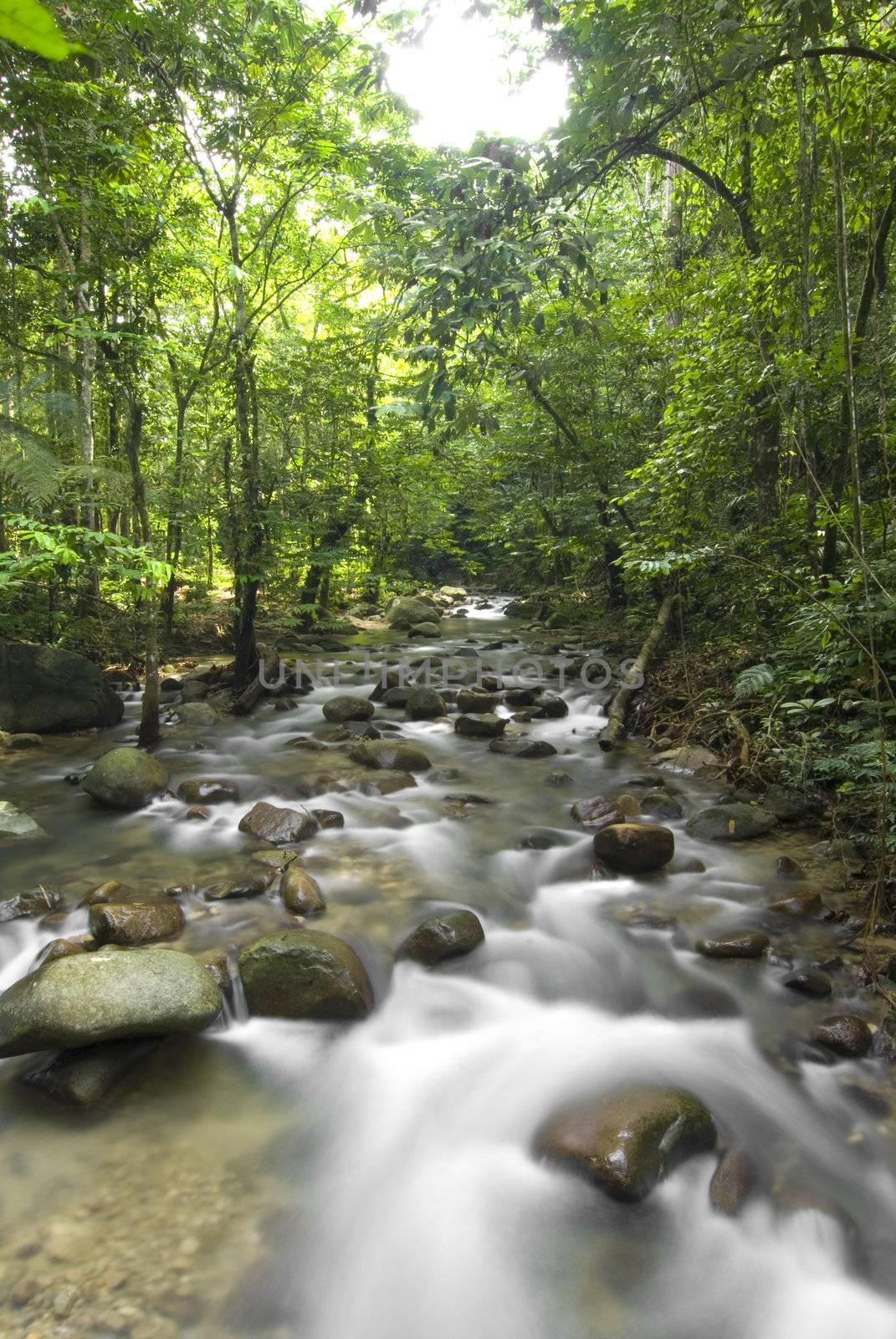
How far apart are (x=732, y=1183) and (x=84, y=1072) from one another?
8.13 feet

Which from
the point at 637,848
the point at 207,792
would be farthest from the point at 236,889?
the point at 637,848

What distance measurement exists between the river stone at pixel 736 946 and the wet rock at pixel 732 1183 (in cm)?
118

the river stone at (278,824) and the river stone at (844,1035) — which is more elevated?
the river stone at (278,824)

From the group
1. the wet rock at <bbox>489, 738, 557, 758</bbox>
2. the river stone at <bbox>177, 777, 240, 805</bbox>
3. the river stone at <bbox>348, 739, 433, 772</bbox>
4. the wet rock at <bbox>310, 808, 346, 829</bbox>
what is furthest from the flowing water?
the wet rock at <bbox>489, 738, 557, 758</bbox>

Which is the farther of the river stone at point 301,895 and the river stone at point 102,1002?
the river stone at point 301,895

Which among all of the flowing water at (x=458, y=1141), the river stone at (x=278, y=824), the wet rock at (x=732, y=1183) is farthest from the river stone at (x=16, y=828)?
the wet rock at (x=732, y=1183)

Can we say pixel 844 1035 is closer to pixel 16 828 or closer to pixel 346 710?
pixel 16 828

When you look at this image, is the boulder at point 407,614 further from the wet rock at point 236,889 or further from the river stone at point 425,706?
the wet rock at point 236,889

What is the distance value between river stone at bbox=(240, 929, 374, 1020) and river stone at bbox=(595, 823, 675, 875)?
1.99 m

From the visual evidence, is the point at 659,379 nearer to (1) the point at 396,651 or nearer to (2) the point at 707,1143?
(1) the point at 396,651

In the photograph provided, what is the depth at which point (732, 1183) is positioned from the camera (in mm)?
2502

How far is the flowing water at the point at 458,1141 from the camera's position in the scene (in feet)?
6.98

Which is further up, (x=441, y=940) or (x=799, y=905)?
(x=799, y=905)

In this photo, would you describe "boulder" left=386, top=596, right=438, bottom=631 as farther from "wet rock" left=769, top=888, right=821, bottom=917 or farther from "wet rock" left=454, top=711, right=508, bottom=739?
"wet rock" left=769, top=888, right=821, bottom=917
